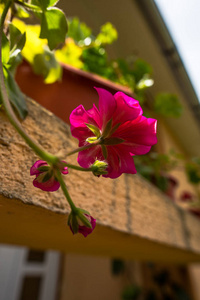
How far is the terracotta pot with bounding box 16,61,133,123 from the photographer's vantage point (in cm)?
53

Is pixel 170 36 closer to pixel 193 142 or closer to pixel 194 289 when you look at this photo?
pixel 193 142

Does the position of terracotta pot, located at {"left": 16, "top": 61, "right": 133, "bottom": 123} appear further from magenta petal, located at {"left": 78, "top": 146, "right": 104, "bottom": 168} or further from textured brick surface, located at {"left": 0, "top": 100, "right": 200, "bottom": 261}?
magenta petal, located at {"left": 78, "top": 146, "right": 104, "bottom": 168}

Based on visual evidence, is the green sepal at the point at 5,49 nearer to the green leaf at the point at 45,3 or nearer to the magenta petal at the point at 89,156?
the green leaf at the point at 45,3

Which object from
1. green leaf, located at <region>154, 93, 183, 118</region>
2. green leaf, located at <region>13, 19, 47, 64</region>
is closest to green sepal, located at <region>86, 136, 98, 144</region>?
green leaf, located at <region>13, 19, 47, 64</region>

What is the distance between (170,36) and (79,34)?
0.97 meters

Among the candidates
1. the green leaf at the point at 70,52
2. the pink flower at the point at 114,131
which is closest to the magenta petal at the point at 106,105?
the pink flower at the point at 114,131

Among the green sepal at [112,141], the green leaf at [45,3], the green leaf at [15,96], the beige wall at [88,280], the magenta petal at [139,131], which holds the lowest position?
the beige wall at [88,280]

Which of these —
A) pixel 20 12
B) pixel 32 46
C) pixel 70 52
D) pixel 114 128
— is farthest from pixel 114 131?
pixel 70 52

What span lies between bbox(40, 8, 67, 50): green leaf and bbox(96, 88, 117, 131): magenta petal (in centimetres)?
15

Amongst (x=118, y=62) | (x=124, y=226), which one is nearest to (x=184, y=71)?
(x=118, y=62)

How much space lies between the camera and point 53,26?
0.31 metres

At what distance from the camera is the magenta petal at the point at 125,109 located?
0.22 metres

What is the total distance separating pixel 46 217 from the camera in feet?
1.25

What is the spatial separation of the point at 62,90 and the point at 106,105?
378 mm
